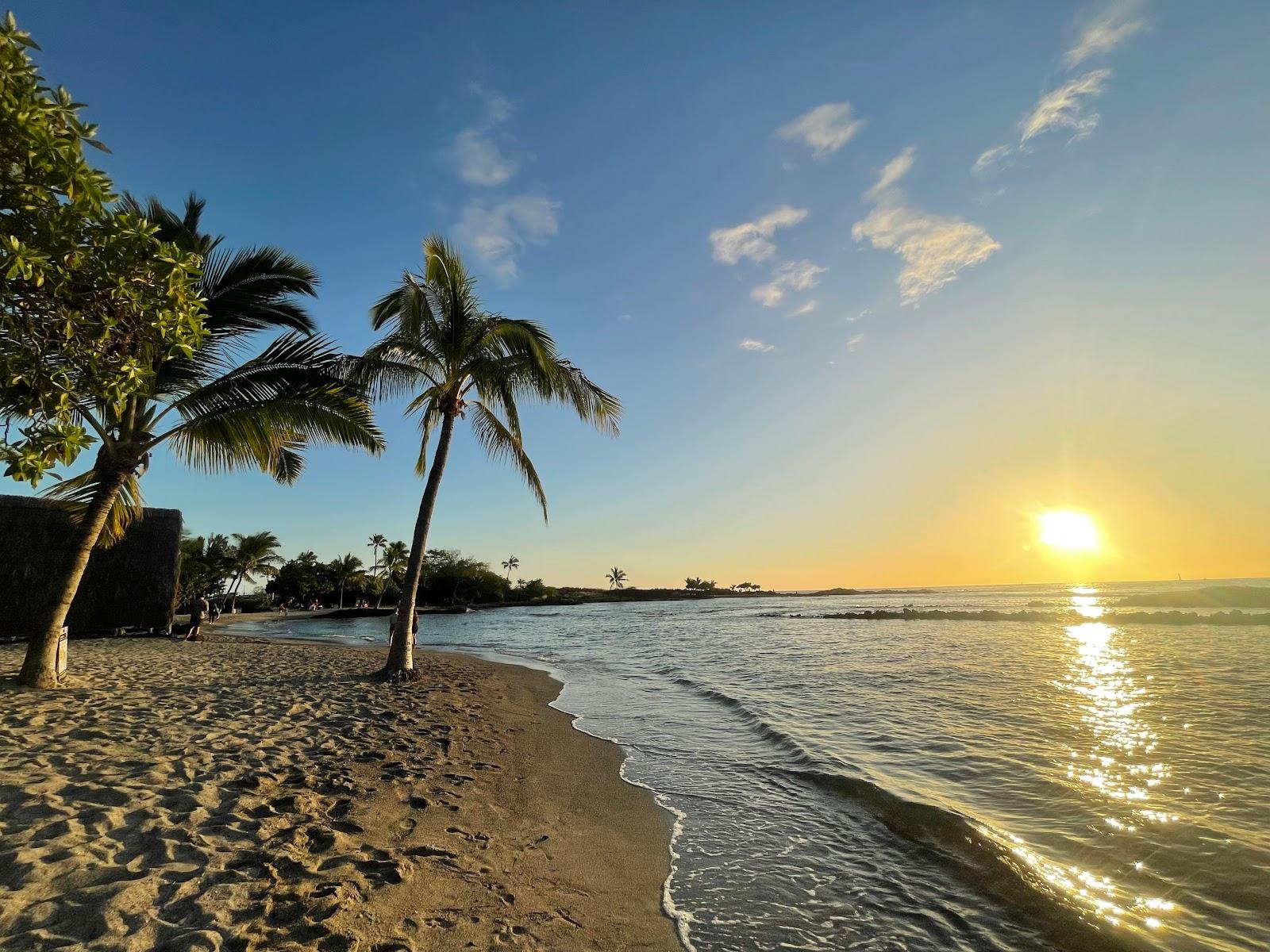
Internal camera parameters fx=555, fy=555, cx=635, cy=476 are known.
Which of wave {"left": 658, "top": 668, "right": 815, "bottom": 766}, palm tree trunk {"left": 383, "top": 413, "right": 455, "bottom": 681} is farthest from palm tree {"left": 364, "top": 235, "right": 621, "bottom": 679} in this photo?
wave {"left": 658, "top": 668, "right": 815, "bottom": 766}

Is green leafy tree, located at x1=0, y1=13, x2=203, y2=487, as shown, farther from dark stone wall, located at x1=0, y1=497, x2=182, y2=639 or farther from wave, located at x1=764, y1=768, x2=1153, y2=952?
dark stone wall, located at x1=0, y1=497, x2=182, y2=639

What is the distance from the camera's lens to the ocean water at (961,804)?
375 cm

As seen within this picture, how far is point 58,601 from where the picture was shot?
7.75 meters

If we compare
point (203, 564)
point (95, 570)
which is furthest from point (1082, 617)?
point (203, 564)

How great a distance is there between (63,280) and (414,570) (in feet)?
26.1

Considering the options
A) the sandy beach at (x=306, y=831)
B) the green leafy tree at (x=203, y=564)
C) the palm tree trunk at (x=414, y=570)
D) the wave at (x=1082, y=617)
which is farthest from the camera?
the green leafy tree at (x=203, y=564)

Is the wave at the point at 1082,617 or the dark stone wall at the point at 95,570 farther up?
the dark stone wall at the point at 95,570

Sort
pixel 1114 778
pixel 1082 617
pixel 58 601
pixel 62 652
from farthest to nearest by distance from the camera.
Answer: pixel 1082 617
pixel 62 652
pixel 58 601
pixel 1114 778

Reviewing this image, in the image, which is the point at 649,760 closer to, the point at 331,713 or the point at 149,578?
the point at 331,713

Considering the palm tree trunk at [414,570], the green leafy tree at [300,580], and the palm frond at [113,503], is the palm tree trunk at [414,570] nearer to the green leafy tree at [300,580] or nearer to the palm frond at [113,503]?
the palm frond at [113,503]

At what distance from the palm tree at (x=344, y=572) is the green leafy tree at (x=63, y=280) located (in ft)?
235

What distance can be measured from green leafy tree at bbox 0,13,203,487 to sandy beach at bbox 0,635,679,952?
2.46 m

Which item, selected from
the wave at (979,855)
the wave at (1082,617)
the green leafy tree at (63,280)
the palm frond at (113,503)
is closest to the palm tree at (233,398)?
the palm frond at (113,503)

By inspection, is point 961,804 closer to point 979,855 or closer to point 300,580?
point 979,855
